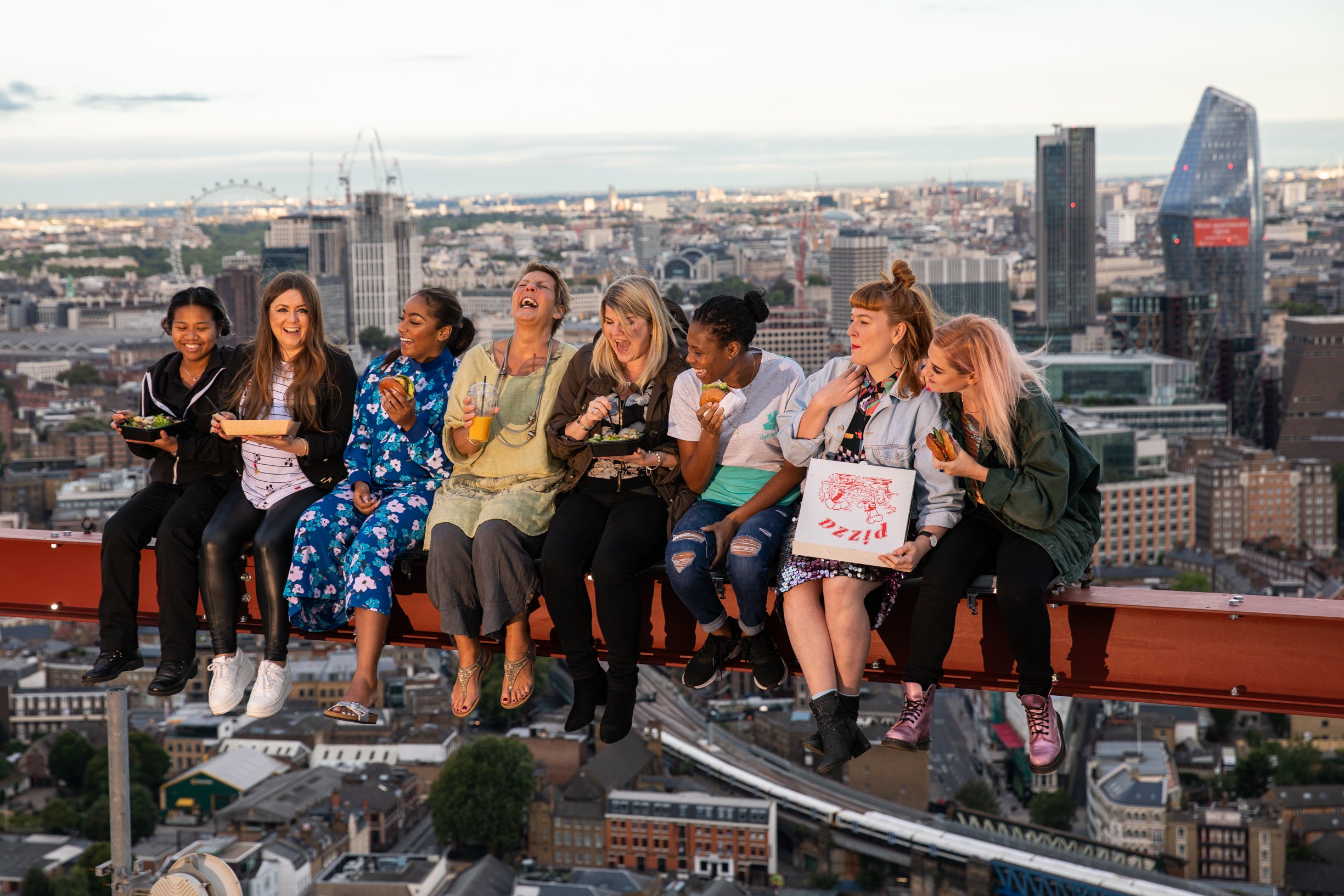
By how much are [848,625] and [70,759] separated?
47.7ft

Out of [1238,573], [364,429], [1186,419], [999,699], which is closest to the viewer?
[364,429]

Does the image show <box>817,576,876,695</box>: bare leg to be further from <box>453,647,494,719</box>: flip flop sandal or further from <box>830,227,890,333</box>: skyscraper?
<box>830,227,890,333</box>: skyscraper

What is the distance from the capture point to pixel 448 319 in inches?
84.0

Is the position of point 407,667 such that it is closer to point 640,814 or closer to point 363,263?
point 640,814

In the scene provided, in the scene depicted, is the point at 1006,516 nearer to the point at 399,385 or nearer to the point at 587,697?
the point at 587,697

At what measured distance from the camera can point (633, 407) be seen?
6.32ft

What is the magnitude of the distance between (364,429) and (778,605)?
0.73 m

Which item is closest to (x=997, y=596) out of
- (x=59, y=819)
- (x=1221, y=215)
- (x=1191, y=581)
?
(x=59, y=819)

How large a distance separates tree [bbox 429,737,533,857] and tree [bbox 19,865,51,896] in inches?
145

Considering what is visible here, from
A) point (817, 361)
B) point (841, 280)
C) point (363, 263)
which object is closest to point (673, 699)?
point (817, 361)

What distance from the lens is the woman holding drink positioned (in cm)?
182

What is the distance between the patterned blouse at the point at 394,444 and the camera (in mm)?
2061

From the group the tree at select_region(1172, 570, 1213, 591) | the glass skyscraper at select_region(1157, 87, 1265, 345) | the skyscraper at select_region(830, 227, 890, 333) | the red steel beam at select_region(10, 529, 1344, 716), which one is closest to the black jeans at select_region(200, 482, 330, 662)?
the red steel beam at select_region(10, 529, 1344, 716)

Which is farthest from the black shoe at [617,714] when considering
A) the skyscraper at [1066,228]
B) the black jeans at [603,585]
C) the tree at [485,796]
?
the skyscraper at [1066,228]
